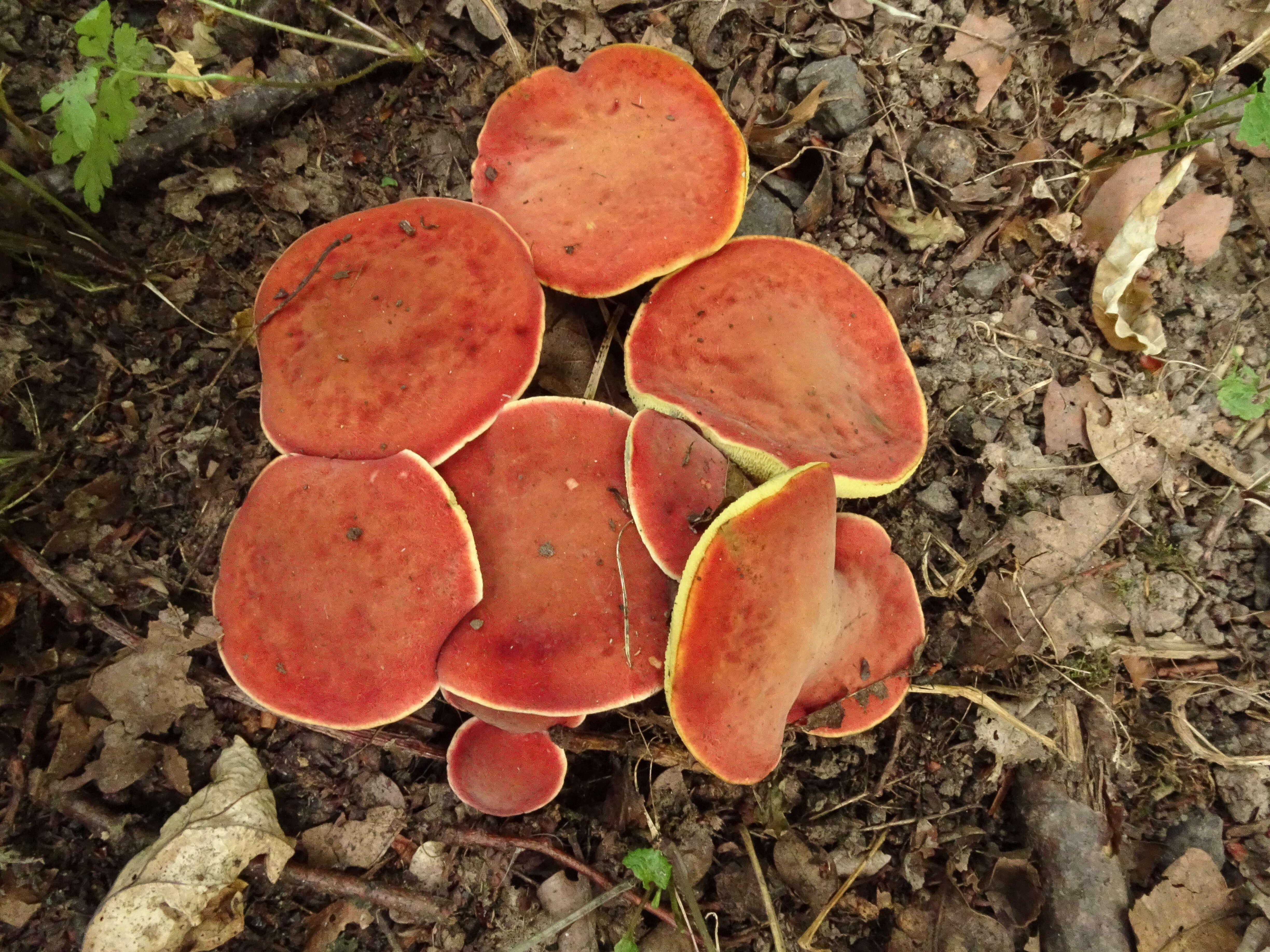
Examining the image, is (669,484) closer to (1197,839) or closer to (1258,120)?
(1197,839)

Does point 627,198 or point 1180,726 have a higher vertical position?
point 627,198

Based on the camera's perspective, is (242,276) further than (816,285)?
Yes

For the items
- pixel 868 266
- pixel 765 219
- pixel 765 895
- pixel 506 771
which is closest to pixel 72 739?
pixel 506 771

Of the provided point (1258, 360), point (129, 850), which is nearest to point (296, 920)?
point (129, 850)

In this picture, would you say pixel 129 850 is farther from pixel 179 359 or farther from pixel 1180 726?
pixel 1180 726

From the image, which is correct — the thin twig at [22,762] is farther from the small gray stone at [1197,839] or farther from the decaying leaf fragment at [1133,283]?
the decaying leaf fragment at [1133,283]

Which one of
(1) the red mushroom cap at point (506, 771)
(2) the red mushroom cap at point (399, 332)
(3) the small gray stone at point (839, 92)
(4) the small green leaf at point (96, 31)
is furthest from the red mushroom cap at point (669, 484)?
(4) the small green leaf at point (96, 31)

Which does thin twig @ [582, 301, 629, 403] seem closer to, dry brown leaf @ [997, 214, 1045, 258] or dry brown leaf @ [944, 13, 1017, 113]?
dry brown leaf @ [997, 214, 1045, 258]

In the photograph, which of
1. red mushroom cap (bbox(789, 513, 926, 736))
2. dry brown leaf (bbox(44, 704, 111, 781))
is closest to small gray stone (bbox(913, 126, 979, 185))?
red mushroom cap (bbox(789, 513, 926, 736))
